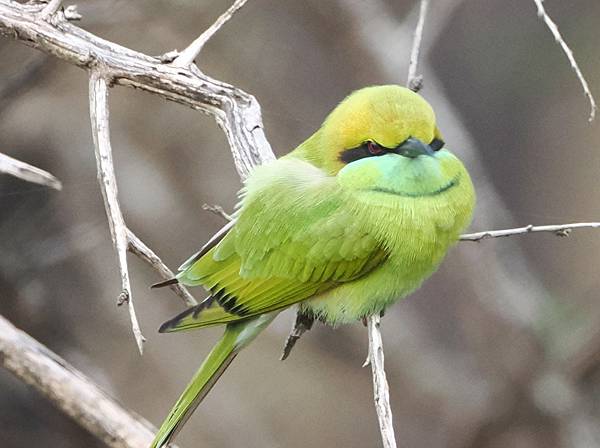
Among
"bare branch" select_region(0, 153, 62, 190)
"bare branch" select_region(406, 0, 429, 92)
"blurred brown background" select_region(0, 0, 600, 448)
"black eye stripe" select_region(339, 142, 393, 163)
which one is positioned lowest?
"blurred brown background" select_region(0, 0, 600, 448)

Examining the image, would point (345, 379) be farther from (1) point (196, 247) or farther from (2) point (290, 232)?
(2) point (290, 232)

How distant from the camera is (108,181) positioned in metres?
1.71

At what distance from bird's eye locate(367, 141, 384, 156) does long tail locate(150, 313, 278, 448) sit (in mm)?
378

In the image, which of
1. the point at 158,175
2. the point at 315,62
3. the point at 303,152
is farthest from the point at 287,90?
the point at 303,152

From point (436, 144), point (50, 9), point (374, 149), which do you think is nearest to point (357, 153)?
point (374, 149)

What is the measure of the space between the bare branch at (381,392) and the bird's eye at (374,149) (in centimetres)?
30

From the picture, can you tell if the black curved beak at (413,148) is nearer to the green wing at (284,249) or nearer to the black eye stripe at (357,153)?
the black eye stripe at (357,153)

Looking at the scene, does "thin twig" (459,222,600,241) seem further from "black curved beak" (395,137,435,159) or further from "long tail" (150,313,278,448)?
"long tail" (150,313,278,448)

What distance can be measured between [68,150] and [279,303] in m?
1.70

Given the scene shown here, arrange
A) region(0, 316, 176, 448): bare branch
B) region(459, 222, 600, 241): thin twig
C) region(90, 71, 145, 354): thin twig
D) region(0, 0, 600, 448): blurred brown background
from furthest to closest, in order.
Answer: region(0, 0, 600, 448): blurred brown background, region(0, 316, 176, 448): bare branch, region(459, 222, 600, 241): thin twig, region(90, 71, 145, 354): thin twig

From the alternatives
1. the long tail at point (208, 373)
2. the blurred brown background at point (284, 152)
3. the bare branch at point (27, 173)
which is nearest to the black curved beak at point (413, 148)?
the long tail at point (208, 373)

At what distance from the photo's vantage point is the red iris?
189 centimetres

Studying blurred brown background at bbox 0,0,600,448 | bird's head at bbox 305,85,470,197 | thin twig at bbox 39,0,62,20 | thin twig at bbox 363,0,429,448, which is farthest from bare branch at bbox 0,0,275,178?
blurred brown background at bbox 0,0,600,448

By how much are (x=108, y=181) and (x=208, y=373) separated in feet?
1.50
